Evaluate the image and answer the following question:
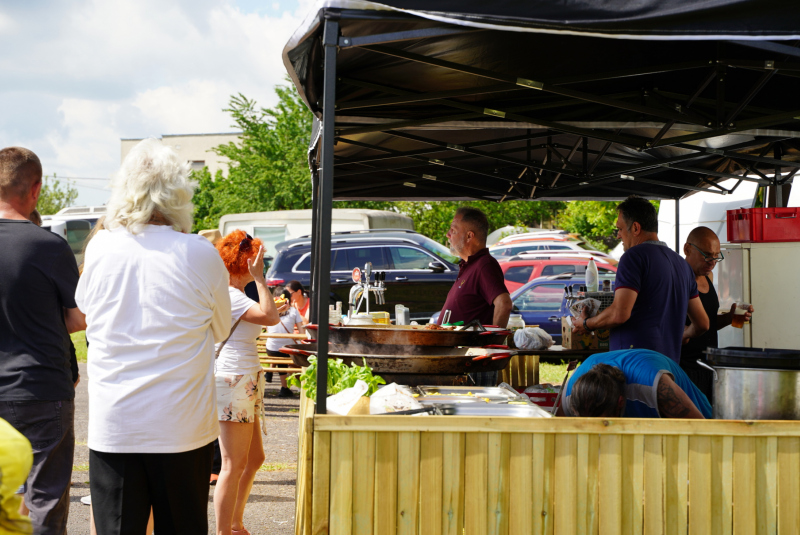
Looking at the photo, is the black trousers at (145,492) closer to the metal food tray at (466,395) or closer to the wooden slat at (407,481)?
the wooden slat at (407,481)

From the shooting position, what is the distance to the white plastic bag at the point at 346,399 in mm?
2645

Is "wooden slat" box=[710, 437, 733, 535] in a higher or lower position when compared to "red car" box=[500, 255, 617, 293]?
lower

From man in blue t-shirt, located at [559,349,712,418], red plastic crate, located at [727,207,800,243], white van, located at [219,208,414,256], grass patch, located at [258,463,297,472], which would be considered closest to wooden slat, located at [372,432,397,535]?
man in blue t-shirt, located at [559,349,712,418]

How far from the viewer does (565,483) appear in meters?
2.45

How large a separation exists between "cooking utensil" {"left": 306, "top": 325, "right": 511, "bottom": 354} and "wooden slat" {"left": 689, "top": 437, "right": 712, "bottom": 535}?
1303 mm

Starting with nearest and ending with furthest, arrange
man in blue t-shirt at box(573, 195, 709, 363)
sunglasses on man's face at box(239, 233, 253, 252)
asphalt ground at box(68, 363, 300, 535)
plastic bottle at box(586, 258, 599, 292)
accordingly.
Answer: sunglasses on man's face at box(239, 233, 253, 252) → man in blue t-shirt at box(573, 195, 709, 363) → asphalt ground at box(68, 363, 300, 535) → plastic bottle at box(586, 258, 599, 292)

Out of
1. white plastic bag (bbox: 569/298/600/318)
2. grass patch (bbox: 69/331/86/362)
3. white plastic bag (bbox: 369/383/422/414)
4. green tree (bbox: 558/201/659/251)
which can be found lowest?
grass patch (bbox: 69/331/86/362)

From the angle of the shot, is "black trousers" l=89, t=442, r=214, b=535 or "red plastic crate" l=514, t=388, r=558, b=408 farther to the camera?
"red plastic crate" l=514, t=388, r=558, b=408

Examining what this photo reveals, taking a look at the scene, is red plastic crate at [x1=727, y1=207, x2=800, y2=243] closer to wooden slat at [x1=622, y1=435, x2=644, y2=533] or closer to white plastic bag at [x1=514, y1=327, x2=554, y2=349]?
white plastic bag at [x1=514, y1=327, x2=554, y2=349]

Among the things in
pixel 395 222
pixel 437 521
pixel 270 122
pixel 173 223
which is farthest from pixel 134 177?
pixel 270 122

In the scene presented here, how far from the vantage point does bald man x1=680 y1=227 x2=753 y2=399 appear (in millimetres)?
5336

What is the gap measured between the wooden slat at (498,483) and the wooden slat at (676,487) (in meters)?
0.56

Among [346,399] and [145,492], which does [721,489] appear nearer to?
[346,399]

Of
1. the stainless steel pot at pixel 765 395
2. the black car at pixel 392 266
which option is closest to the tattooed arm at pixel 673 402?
the stainless steel pot at pixel 765 395
